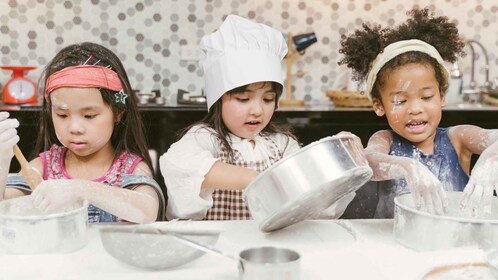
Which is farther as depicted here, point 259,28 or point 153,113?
point 153,113

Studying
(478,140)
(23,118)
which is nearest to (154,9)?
(23,118)

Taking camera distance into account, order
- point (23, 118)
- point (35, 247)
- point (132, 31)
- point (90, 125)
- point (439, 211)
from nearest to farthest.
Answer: point (35, 247) < point (439, 211) < point (90, 125) < point (23, 118) < point (132, 31)

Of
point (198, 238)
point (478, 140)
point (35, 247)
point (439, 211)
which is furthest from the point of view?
point (478, 140)

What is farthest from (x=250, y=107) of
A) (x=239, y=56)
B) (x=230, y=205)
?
(x=230, y=205)

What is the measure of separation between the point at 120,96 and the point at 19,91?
5.98 feet

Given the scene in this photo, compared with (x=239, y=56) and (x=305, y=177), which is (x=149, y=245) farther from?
(x=239, y=56)

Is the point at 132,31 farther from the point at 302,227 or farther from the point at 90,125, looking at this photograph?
the point at 302,227

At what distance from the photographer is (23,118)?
288 centimetres

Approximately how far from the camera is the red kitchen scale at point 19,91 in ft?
10.3

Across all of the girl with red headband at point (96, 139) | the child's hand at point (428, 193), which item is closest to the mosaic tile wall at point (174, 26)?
the girl with red headband at point (96, 139)

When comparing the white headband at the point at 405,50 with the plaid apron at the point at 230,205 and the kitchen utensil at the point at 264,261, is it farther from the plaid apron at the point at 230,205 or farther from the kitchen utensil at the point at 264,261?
the kitchen utensil at the point at 264,261

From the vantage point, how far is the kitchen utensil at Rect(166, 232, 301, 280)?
0.83 m

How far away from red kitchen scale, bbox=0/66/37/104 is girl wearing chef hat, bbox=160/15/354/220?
1.81 metres

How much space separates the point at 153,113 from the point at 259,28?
1.36m
